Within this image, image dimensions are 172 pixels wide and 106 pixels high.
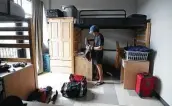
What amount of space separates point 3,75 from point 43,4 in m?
3.16

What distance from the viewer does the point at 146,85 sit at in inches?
104

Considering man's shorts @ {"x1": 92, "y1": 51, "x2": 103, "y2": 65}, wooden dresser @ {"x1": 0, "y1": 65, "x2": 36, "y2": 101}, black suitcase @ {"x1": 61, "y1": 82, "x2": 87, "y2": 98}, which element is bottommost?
black suitcase @ {"x1": 61, "y1": 82, "x2": 87, "y2": 98}

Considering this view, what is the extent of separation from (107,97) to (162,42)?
149 cm

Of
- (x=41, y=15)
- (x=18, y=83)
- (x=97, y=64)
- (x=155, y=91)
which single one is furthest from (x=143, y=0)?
(x=18, y=83)

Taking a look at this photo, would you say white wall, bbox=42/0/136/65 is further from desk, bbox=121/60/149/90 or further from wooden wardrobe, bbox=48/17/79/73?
desk, bbox=121/60/149/90

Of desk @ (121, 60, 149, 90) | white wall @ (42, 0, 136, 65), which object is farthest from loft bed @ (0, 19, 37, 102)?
white wall @ (42, 0, 136, 65)

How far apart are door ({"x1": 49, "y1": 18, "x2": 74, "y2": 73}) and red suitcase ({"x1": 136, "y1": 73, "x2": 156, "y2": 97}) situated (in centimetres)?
185

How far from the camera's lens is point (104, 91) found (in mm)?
2924

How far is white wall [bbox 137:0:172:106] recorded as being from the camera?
2.25 metres

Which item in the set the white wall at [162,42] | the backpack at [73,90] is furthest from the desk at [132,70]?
the backpack at [73,90]

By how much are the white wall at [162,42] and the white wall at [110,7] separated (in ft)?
4.14

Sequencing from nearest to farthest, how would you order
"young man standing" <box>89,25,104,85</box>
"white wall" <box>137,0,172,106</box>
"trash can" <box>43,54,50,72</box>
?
"white wall" <box>137,0,172,106</box> → "young man standing" <box>89,25,104,85</box> → "trash can" <box>43,54,50,72</box>

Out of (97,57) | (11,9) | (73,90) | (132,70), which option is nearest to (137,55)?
(132,70)

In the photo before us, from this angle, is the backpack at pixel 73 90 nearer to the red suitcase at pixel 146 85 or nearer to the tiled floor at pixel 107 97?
the tiled floor at pixel 107 97
